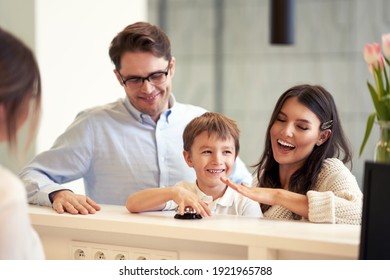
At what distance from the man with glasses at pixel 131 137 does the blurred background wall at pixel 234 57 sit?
1390mm

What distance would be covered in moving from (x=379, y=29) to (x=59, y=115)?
2.68m

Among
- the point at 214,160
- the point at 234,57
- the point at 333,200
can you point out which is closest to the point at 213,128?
the point at 214,160

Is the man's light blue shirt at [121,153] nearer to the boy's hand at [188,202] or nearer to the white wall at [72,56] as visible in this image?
the boy's hand at [188,202]

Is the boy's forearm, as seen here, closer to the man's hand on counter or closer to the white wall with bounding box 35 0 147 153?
the man's hand on counter

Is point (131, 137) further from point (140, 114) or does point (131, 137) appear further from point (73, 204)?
point (73, 204)

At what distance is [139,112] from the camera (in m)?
2.95

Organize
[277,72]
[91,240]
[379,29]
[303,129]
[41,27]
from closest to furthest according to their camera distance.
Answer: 1. [91,240]
2. [303,129]
3. [41,27]
4. [379,29]
5. [277,72]

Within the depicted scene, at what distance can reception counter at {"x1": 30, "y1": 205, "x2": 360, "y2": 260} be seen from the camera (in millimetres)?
1826

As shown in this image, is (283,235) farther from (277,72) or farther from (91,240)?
A: (277,72)

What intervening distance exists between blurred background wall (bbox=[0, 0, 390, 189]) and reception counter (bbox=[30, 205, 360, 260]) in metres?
2.07

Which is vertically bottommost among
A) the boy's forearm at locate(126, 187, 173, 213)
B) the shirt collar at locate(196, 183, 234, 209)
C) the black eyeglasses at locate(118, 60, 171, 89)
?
the shirt collar at locate(196, 183, 234, 209)

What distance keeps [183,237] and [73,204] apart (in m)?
0.50

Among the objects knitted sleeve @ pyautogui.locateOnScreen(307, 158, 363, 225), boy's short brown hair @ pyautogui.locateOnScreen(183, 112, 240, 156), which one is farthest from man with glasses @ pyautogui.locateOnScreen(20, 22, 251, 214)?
knitted sleeve @ pyautogui.locateOnScreen(307, 158, 363, 225)
